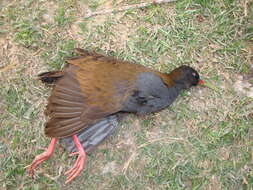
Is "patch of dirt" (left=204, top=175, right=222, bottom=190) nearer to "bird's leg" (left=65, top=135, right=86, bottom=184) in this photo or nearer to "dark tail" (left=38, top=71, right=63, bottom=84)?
"bird's leg" (left=65, top=135, right=86, bottom=184)

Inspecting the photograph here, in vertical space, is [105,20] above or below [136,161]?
above

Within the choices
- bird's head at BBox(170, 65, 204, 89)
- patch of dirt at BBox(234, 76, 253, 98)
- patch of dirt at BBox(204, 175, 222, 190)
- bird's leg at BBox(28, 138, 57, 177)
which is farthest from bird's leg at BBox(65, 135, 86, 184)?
patch of dirt at BBox(234, 76, 253, 98)

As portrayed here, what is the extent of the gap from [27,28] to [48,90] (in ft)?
2.73

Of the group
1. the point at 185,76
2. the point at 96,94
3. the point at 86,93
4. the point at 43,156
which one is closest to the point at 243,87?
the point at 185,76

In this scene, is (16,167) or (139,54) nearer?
(16,167)

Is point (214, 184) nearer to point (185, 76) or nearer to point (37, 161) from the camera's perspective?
point (185, 76)

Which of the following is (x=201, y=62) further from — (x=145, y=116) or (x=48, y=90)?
(x=48, y=90)

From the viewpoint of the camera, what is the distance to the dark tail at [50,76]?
422 centimetres

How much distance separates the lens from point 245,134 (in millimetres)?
4418

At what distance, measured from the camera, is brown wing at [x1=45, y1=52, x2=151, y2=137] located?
12.9 feet

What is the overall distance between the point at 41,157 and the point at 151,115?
1385 mm

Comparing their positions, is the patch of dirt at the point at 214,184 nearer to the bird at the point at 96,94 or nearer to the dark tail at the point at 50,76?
the bird at the point at 96,94

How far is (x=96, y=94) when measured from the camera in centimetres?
402

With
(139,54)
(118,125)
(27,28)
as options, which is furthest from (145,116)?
(27,28)
